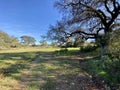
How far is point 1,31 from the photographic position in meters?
77.6

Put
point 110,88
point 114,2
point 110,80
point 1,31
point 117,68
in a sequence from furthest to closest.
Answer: point 1,31 < point 114,2 < point 117,68 < point 110,80 < point 110,88

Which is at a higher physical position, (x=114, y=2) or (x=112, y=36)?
(x=114, y=2)

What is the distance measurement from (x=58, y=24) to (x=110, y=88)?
1341 cm

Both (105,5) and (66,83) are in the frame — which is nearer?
(66,83)

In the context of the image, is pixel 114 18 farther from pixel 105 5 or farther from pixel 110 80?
pixel 110 80

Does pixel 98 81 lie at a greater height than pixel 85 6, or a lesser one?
lesser

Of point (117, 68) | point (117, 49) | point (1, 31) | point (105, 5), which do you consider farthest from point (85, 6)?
point (1, 31)

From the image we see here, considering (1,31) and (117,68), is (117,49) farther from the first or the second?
(1,31)

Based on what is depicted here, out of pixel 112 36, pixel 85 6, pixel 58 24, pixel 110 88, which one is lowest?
pixel 110 88

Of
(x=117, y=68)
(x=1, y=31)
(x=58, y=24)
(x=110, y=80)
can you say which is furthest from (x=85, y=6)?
(x=1, y=31)

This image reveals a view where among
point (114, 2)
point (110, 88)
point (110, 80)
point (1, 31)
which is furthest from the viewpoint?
point (1, 31)

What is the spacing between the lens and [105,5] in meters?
20.3

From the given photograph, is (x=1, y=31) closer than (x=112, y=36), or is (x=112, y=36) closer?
(x=112, y=36)

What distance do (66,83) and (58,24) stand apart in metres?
12.3
